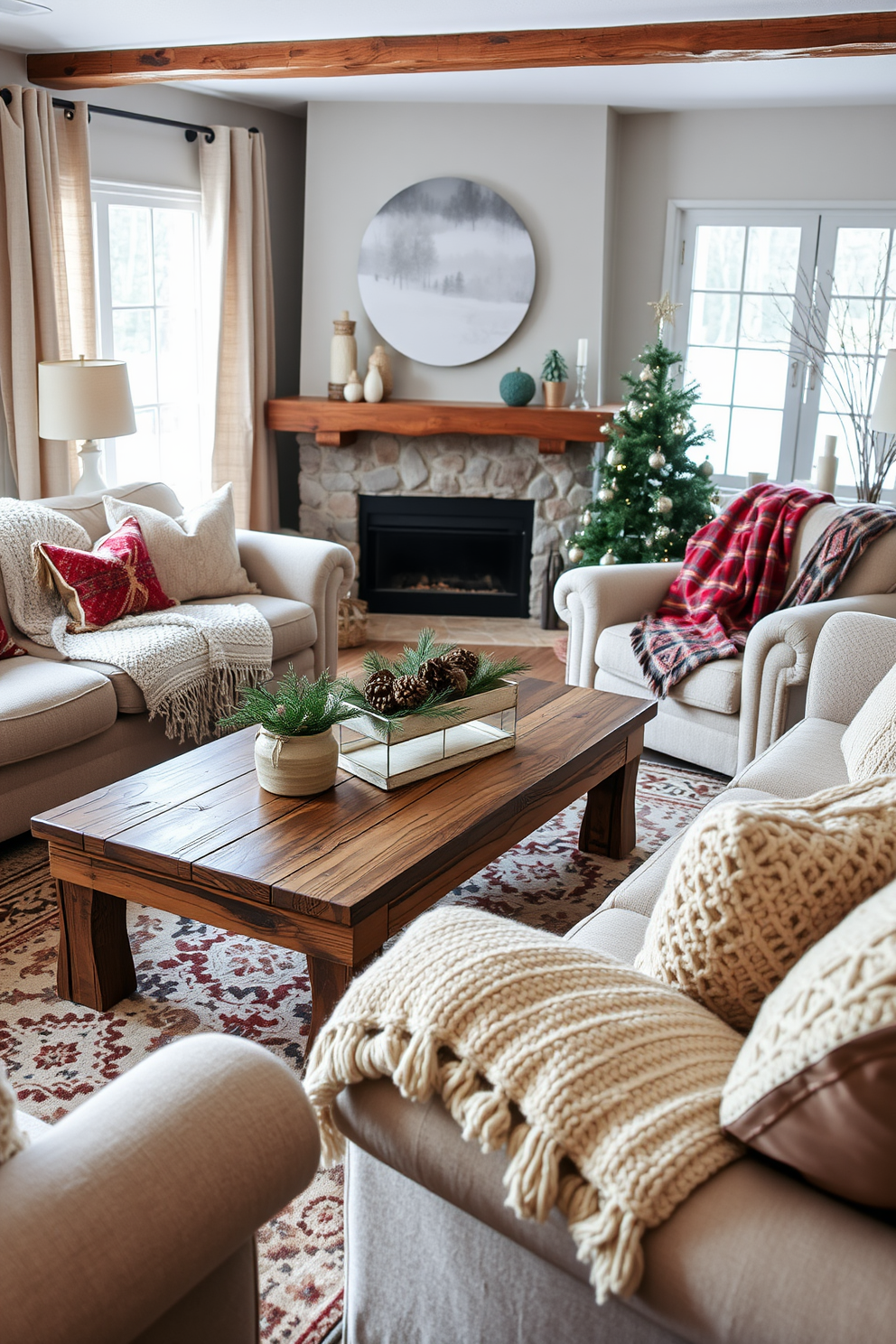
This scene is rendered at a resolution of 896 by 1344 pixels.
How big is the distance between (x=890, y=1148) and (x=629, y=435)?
13.4 ft

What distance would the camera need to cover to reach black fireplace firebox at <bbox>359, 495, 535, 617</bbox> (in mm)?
5762

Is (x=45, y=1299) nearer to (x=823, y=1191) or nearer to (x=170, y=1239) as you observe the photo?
(x=170, y=1239)

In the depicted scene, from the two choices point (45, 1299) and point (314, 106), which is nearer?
point (45, 1299)

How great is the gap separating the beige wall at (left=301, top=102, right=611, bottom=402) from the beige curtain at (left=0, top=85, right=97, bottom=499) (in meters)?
1.45

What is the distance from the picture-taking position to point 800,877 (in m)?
1.19

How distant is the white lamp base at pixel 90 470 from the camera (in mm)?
4105

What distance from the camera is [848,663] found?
9.98 feet

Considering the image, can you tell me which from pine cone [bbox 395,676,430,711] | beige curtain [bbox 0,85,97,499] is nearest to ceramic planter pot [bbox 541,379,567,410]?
beige curtain [bbox 0,85,97,499]

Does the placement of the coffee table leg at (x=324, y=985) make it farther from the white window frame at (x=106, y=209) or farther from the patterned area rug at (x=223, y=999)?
the white window frame at (x=106, y=209)

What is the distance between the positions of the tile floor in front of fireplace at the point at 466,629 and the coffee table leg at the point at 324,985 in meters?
3.34

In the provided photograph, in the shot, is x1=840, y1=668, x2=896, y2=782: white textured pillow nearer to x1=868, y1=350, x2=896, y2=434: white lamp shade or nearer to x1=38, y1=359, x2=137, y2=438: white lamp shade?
x1=868, y1=350, x2=896, y2=434: white lamp shade

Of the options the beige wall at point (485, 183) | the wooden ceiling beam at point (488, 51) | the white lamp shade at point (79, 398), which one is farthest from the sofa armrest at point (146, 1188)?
the beige wall at point (485, 183)

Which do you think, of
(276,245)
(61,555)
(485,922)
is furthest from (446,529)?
(485,922)

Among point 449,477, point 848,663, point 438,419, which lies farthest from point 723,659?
point 449,477
